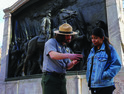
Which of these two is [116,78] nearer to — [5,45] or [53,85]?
[53,85]

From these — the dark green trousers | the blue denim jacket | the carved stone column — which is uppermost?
the carved stone column

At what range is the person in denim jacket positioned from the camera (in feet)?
7.22

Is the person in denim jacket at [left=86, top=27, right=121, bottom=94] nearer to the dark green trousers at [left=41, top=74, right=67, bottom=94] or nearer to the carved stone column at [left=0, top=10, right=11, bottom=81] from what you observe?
the dark green trousers at [left=41, top=74, right=67, bottom=94]

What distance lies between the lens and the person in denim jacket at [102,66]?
220 centimetres

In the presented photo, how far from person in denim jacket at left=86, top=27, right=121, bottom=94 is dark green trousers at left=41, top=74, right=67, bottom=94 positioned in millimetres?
390

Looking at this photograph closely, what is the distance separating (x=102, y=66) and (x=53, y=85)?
67cm

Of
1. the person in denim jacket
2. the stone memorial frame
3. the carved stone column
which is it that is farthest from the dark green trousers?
the carved stone column

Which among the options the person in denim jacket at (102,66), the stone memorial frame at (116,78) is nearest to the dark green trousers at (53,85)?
the person in denim jacket at (102,66)

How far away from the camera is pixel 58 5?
26.4ft

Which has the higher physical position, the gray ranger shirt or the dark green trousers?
the gray ranger shirt

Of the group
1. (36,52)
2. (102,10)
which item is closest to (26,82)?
(36,52)

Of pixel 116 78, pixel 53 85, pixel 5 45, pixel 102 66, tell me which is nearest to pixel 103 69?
pixel 102 66

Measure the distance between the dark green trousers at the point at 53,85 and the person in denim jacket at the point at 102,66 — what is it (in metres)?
0.39

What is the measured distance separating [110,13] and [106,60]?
3.95 meters
